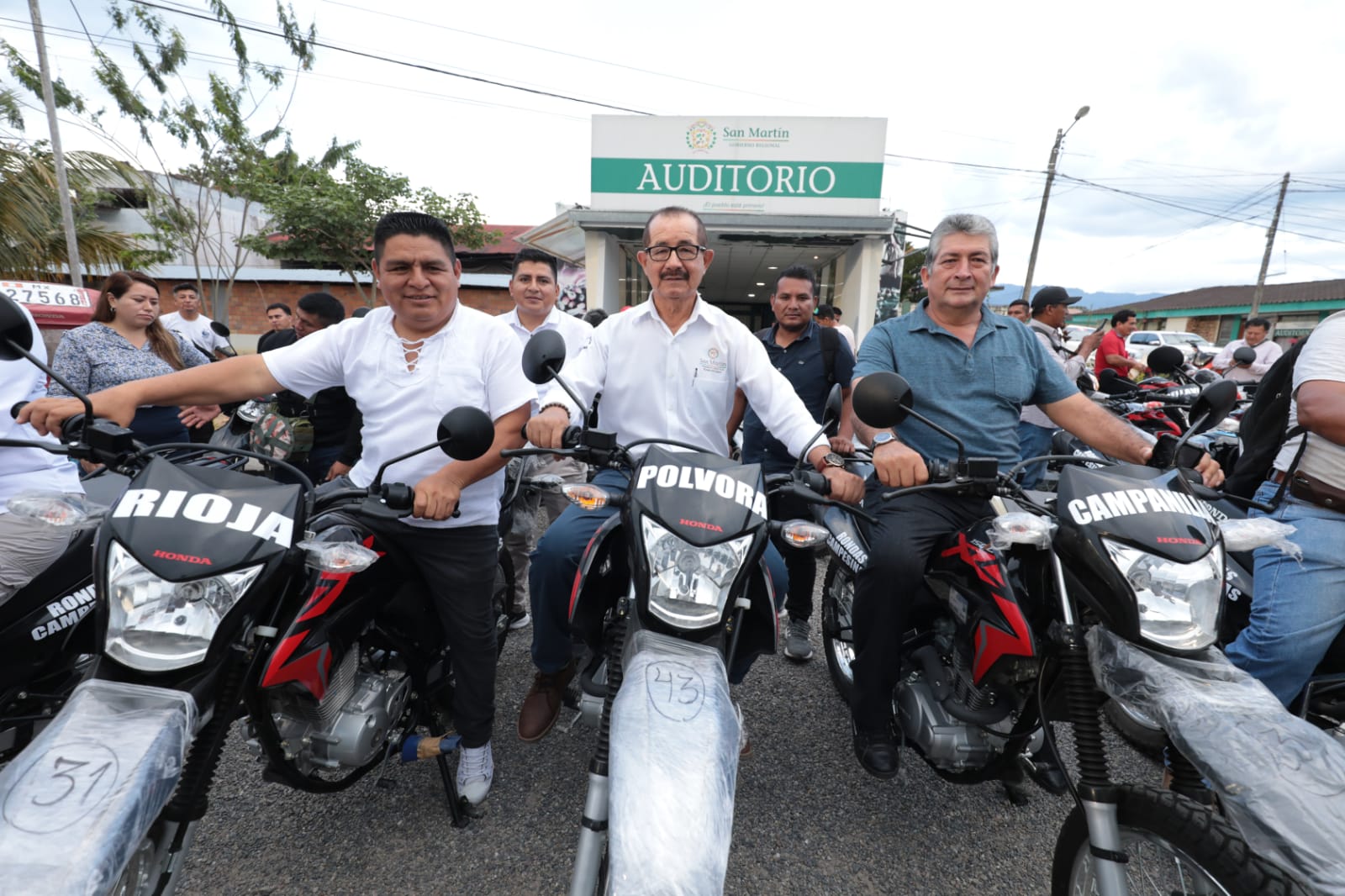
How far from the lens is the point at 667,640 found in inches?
59.4

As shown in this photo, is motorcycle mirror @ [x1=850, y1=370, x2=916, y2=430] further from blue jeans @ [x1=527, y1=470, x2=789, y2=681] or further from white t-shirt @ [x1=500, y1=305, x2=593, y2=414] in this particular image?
white t-shirt @ [x1=500, y1=305, x2=593, y2=414]

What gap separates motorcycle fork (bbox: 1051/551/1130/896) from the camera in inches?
54.2

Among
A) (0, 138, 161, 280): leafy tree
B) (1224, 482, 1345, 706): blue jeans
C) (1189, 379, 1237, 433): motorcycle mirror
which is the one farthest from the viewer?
(0, 138, 161, 280): leafy tree

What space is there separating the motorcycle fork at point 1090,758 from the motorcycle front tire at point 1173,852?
0.19 feet

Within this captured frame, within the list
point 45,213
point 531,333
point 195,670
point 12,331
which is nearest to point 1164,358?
point 531,333

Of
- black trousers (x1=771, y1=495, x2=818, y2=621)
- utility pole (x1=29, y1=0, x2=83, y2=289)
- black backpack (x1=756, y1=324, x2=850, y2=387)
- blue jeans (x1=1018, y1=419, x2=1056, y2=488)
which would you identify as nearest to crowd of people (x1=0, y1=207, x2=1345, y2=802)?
black trousers (x1=771, y1=495, x2=818, y2=621)

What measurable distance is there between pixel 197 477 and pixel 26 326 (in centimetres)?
73

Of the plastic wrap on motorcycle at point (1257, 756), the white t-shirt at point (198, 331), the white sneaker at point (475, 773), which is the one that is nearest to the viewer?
the plastic wrap on motorcycle at point (1257, 756)

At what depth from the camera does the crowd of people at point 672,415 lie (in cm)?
200

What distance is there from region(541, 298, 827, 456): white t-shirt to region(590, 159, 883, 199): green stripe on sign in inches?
423

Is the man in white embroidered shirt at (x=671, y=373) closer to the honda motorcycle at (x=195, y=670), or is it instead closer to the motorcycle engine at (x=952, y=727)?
the honda motorcycle at (x=195, y=670)

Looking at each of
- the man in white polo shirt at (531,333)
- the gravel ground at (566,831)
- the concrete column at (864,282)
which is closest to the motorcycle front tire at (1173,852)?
the gravel ground at (566,831)

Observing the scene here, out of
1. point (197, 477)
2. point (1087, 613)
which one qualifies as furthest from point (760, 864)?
point (197, 477)

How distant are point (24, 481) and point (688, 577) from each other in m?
2.37
